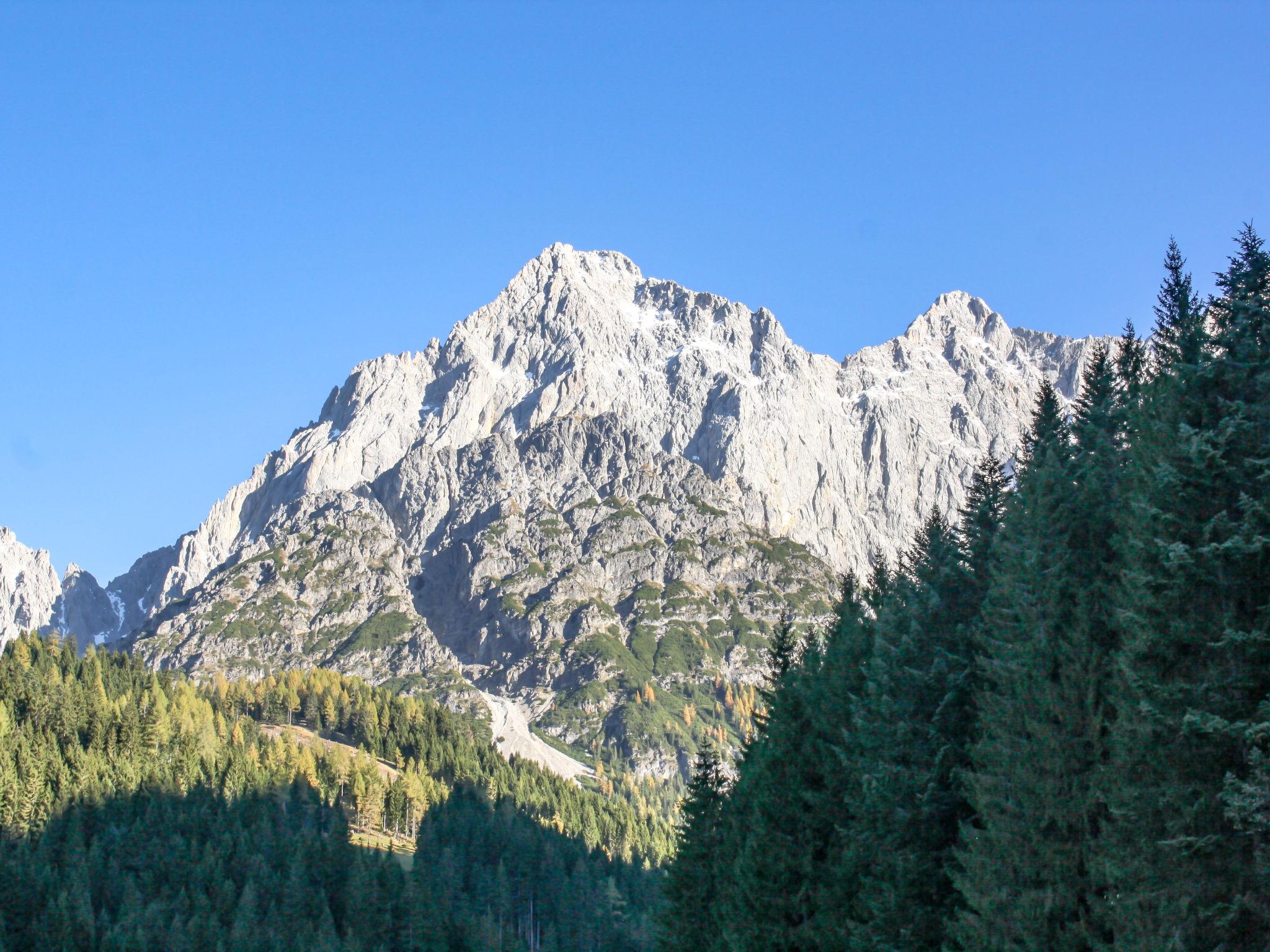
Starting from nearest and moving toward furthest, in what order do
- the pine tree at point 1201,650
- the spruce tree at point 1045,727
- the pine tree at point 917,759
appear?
the pine tree at point 1201,650, the spruce tree at point 1045,727, the pine tree at point 917,759

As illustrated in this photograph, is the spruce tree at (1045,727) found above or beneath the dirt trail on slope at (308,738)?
beneath

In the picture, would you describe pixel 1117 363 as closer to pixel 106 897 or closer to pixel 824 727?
pixel 824 727

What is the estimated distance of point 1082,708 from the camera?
86.1 ft

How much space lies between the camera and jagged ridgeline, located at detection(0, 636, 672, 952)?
95.0 metres

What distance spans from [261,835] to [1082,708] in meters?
104

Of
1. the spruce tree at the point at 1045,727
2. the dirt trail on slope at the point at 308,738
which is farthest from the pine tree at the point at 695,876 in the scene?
the dirt trail on slope at the point at 308,738

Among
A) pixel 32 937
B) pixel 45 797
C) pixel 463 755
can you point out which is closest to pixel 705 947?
pixel 32 937

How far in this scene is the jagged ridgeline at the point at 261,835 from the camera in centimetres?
9500

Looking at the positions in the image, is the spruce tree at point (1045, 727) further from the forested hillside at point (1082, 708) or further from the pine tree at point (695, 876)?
the pine tree at point (695, 876)

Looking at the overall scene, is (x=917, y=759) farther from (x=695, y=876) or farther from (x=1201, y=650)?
(x=695, y=876)

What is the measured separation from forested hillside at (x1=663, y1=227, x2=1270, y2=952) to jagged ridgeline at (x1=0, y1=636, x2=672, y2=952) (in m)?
66.6

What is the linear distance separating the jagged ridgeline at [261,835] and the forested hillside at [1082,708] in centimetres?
6664

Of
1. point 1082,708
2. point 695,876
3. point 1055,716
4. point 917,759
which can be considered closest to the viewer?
point 1082,708

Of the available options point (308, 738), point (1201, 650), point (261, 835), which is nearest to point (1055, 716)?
point (1201, 650)
